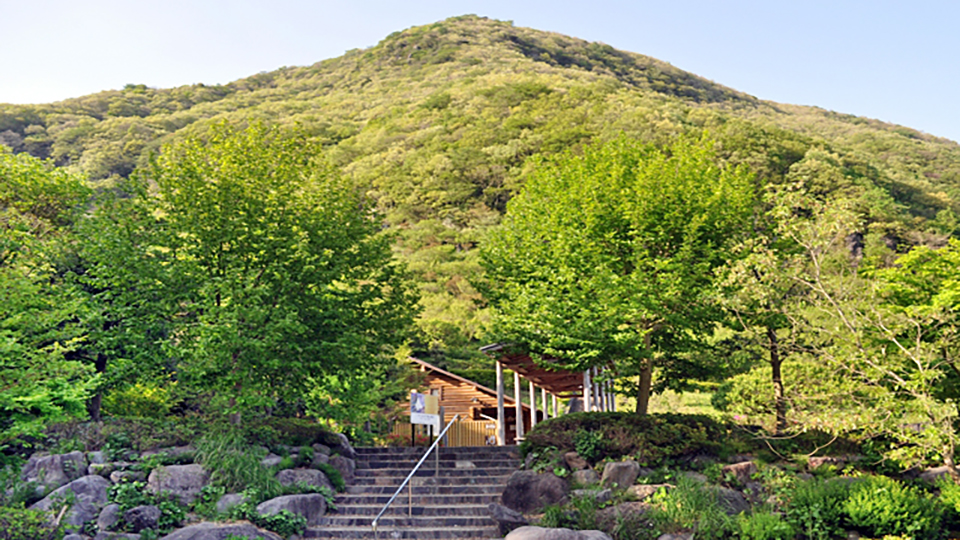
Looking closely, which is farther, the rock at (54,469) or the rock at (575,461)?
the rock at (575,461)

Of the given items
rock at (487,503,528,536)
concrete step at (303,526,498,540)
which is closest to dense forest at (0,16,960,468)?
concrete step at (303,526,498,540)

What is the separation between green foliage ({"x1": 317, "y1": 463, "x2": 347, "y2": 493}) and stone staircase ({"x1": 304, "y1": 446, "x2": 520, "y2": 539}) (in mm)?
188

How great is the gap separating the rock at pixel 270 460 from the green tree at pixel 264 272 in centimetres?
130

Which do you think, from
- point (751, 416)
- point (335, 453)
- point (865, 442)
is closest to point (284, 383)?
point (335, 453)

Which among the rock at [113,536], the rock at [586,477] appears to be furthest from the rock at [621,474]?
the rock at [113,536]

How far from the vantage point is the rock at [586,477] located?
47.7ft

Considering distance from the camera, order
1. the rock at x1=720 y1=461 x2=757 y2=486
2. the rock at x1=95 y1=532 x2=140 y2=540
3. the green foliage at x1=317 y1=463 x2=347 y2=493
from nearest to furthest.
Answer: the rock at x1=95 y1=532 x2=140 y2=540 < the rock at x1=720 y1=461 x2=757 y2=486 < the green foliage at x1=317 y1=463 x2=347 y2=493

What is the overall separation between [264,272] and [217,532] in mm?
6320

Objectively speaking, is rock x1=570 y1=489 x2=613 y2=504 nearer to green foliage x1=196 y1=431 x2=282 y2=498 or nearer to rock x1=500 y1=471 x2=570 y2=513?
rock x1=500 y1=471 x2=570 y2=513

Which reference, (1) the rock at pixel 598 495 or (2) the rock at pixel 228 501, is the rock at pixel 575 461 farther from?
(2) the rock at pixel 228 501

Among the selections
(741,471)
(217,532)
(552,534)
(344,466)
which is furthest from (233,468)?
(741,471)

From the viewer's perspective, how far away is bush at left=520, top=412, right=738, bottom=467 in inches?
590

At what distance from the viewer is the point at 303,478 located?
15.1 m

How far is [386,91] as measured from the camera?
120 m
